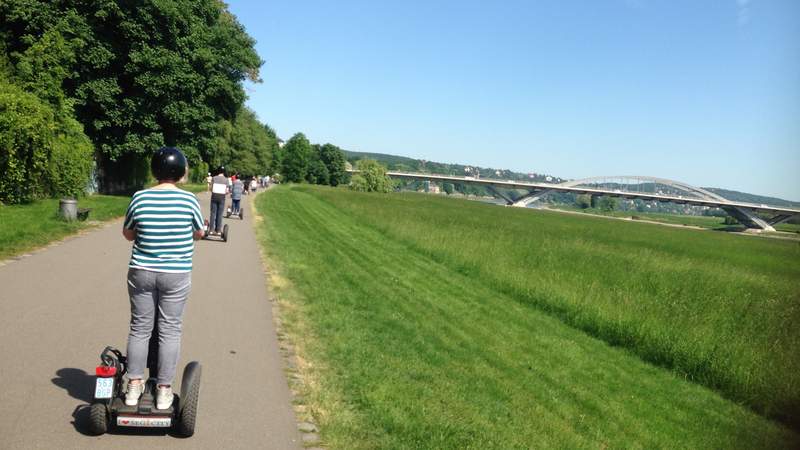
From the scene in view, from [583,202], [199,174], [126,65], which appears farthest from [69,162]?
[583,202]

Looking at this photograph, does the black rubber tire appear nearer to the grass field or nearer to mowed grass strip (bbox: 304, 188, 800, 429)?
the grass field

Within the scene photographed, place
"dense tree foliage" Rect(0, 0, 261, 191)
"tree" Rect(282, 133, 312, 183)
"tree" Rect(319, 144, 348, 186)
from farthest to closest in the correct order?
"tree" Rect(319, 144, 348, 186) → "tree" Rect(282, 133, 312, 183) → "dense tree foliage" Rect(0, 0, 261, 191)

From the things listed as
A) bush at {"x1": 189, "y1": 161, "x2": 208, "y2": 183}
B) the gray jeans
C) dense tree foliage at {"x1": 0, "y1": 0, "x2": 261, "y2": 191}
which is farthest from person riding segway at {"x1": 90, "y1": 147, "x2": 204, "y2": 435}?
bush at {"x1": 189, "y1": 161, "x2": 208, "y2": 183}

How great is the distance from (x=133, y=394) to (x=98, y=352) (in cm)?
193

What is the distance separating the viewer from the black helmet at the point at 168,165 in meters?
4.37

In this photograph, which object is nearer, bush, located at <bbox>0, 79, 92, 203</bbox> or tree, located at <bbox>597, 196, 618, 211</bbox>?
bush, located at <bbox>0, 79, 92, 203</bbox>

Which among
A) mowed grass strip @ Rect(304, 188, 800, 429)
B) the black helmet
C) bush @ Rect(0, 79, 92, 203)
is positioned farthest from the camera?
bush @ Rect(0, 79, 92, 203)

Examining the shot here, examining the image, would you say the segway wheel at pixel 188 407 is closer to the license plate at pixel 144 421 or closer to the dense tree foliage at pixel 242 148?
the license plate at pixel 144 421

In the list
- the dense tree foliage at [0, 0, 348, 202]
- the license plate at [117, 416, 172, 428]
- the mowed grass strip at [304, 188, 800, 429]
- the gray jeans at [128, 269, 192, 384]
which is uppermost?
the dense tree foliage at [0, 0, 348, 202]

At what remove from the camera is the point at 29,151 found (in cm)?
1864

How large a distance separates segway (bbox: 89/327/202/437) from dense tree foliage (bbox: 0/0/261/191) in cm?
2175

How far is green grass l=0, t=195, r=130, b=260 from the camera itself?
1179 centimetres

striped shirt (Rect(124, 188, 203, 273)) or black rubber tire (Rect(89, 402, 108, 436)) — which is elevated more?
striped shirt (Rect(124, 188, 203, 273))

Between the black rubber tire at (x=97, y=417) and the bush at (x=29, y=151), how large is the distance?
15985 millimetres
